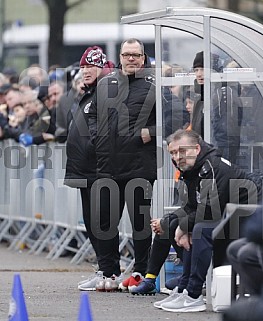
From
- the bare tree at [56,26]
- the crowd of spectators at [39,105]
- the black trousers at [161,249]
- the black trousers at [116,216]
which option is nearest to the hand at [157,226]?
the black trousers at [161,249]

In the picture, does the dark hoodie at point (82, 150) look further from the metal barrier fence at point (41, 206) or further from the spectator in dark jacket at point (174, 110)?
the metal barrier fence at point (41, 206)

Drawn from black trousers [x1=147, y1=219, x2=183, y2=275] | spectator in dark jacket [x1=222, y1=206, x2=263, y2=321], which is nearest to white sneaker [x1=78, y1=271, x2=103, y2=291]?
black trousers [x1=147, y1=219, x2=183, y2=275]

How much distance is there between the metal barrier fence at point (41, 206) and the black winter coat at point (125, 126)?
7.41 feet

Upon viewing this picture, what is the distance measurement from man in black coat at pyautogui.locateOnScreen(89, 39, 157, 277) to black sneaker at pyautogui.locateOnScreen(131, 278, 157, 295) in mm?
320

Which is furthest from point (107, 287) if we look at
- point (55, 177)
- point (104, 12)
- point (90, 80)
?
point (104, 12)

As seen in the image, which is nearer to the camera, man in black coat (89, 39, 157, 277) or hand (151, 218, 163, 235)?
hand (151, 218, 163, 235)

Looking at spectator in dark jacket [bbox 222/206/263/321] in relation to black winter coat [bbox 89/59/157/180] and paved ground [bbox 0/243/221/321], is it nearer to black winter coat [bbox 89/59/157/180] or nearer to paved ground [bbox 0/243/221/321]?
paved ground [bbox 0/243/221/321]

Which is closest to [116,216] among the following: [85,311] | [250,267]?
[85,311]

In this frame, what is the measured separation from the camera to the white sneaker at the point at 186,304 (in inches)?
425

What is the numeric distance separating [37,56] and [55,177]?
1917 cm

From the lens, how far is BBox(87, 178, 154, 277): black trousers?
12.1 metres

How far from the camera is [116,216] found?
1227cm

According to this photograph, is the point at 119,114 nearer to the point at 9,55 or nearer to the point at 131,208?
the point at 131,208

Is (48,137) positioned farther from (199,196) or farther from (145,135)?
(199,196)
